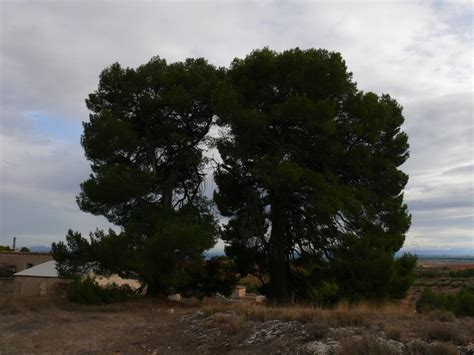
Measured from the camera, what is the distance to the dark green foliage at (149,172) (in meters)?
16.8

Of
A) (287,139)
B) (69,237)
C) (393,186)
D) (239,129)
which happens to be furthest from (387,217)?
(69,237)

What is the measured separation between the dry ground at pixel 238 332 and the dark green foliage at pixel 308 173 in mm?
5604

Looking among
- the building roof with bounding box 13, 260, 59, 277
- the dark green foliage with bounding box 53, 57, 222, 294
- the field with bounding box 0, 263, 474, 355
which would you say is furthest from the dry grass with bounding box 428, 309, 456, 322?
the building roof with bounding box 13, 260, 59, 277

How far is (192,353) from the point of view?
365 inches

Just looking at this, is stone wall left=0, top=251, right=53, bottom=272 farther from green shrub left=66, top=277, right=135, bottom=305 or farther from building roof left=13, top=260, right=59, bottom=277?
green shrub left=66, top=277, right=135, bottom=305

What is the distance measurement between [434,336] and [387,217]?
12056 mm

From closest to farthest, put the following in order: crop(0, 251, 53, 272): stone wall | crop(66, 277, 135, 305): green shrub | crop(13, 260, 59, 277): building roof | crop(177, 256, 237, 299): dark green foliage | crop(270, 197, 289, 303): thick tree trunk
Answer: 1. crop(66, 277, 135, 305): green shrub
2. crop(270, 197, 289, 303): thick tree trunk
3. crop(177, 256, 237, 299): dark green foliage
4. crop(13, 260, 59, 277): building roof
5. crop(0, 251, 53, 272): stone wall

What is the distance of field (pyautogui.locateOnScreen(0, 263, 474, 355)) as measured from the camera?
738 centimetres

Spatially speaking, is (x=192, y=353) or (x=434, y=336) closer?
(x=434, y=336)

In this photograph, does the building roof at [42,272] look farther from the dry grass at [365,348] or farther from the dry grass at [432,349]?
the dry grass at [432,349]

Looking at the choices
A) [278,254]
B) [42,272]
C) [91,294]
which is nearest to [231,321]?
[278,254]

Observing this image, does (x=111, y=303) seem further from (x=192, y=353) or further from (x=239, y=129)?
(x=192, y=353)

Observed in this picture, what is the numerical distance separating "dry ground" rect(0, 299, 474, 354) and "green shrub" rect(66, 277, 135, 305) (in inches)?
100

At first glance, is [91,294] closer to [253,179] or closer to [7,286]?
[253,179]
